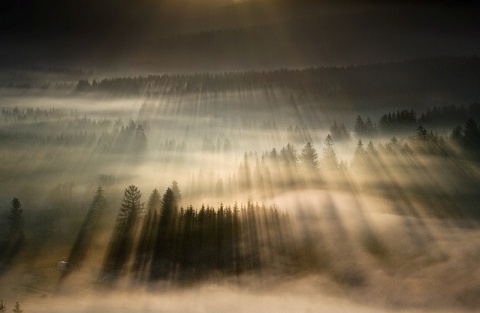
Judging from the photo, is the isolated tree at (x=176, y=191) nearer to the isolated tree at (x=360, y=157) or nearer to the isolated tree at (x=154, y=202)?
the isolated tree at (x=154, y=202)

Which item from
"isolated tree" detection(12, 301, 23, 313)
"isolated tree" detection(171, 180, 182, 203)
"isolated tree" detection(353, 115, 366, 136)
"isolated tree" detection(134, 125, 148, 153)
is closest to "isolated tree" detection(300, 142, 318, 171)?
"isolated tree" detection(353, 115, 366, 136)

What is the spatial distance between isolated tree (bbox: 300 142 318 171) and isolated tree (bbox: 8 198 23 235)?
25865 millimetres

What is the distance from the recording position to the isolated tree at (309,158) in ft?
166

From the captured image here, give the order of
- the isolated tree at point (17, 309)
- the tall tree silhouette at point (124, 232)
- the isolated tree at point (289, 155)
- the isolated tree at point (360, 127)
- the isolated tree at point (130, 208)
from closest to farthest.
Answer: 1. the isolated tree at point (17, 309)
2. the tall tree silhouette at point (124, 232)
3. the isolated tree at point (130, 208)
4. the isolated tree at point (289, 155)
5. the isolated tree at point (360, 127)

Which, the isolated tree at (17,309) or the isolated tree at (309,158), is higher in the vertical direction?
the isolated tree at (309,158)

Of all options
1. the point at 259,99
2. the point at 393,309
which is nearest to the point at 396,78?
the point at 259,99

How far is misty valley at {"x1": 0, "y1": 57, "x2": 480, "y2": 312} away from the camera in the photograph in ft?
105

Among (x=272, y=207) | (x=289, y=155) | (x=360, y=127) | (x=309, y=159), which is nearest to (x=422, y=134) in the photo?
(x=360, y=127)

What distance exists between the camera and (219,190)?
150 ft

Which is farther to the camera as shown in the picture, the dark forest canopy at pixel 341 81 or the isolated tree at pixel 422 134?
the dark forest canopy at pixel 341 81

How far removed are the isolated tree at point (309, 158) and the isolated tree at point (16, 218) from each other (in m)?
25.9

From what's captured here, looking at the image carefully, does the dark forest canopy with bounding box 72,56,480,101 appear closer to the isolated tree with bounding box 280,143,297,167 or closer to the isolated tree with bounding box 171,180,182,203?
the isolated tree with bounding box 280,143,297,167

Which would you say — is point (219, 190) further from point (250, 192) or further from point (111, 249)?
point (111, 249)

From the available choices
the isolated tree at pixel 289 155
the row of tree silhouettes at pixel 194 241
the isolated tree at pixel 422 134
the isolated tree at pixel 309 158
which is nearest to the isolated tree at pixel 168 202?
the row of tree silhouettes at pixel 194 241
